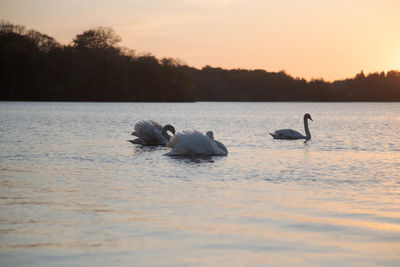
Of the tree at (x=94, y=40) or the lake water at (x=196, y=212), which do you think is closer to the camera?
the lake water at (x=196, y=212)

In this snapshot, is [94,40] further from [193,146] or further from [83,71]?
[193,146]

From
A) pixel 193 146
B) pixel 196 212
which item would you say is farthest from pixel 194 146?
pixel 196 212

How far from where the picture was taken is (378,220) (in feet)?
29.6

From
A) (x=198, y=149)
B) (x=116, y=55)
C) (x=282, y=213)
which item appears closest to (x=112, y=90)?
(x=116, y=55)

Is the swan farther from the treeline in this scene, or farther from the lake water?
the treeline

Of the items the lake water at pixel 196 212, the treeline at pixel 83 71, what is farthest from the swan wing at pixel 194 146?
the treeline at pixel 83 71

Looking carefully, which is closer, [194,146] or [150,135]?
[194,146]

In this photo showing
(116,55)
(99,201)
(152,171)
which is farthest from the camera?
(116,55)

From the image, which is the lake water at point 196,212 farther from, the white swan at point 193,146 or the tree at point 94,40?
the tree at point 94,40

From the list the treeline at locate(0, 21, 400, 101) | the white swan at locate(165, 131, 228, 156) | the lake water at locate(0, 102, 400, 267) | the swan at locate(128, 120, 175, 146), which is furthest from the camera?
the treeline at locate(0, 21, 400, 101)

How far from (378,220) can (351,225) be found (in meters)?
0.66

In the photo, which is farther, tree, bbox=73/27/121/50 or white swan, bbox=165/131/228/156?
tree, bbox=73/27/121/50

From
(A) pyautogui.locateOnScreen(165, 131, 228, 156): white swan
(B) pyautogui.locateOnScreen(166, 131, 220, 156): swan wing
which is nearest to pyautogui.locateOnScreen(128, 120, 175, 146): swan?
(A) pyautogui.locateOnScreen(165, 131, 228, 156): white swan

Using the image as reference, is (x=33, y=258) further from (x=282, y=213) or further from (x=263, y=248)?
(x=282, y=213)
